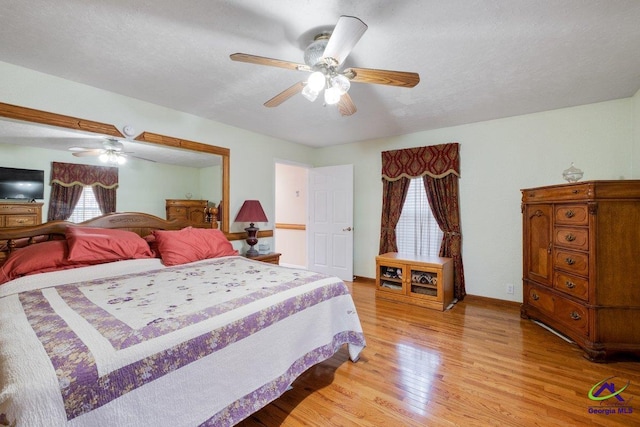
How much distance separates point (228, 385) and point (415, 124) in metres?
3.55

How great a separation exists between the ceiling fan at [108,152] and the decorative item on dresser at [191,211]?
59 cm

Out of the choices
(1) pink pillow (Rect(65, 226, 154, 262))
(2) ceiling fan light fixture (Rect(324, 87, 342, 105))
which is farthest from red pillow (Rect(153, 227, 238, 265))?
(2) ceiling fan light fixture (Rect(324, 87, 342, 105))

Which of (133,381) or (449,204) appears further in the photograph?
(449,204)

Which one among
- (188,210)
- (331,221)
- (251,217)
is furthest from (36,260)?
(331,221)

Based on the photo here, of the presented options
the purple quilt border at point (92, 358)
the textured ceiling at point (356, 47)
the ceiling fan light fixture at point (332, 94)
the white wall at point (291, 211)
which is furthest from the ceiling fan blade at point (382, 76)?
the white wall at point (291, 211)

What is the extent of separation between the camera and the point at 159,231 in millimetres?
2691

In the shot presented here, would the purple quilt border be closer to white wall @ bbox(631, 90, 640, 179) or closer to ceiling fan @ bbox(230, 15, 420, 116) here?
ceiling fan @ bbox(230, 15, 420, 116)

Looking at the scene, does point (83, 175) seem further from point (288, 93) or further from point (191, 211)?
point (288, 93)

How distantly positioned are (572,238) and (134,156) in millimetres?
4213

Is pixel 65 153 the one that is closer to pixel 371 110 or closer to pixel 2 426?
pixel 2 426

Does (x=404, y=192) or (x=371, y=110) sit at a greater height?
(x=371, y=110)

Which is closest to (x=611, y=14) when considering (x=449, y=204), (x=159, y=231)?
(x=449, y=204)

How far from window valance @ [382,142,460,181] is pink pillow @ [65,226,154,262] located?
332cm

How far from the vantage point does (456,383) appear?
1907 millimetres
